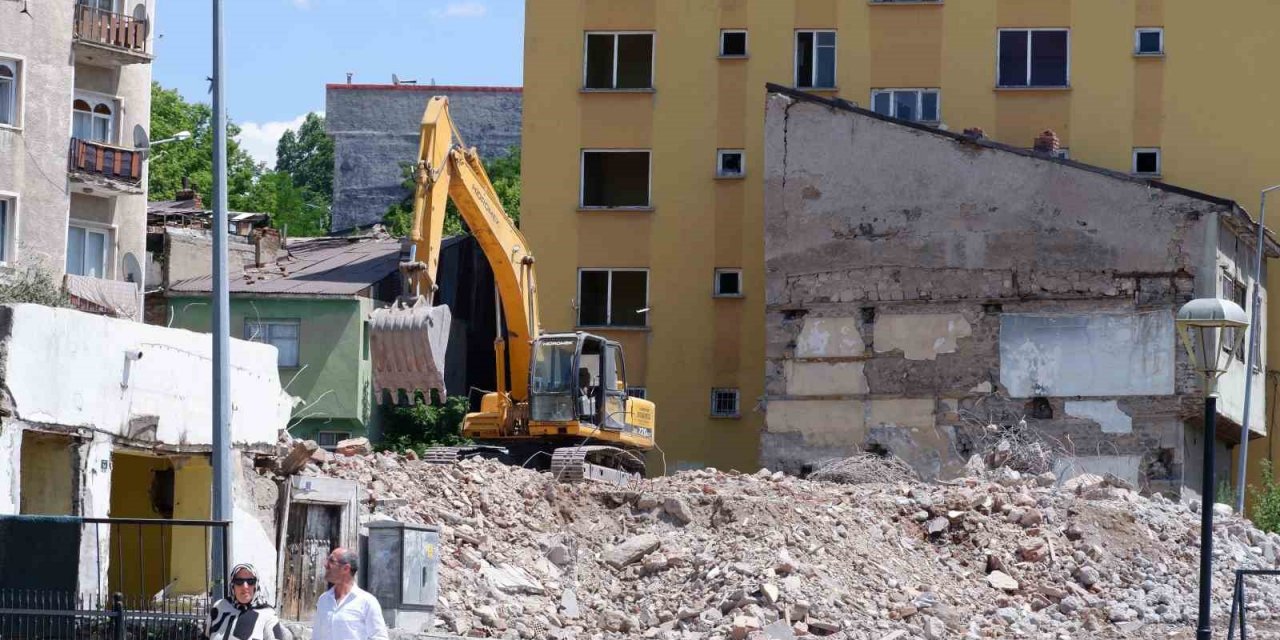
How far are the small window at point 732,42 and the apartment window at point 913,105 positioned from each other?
3.16 metres

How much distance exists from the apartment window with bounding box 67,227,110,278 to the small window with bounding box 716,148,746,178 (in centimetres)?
1343

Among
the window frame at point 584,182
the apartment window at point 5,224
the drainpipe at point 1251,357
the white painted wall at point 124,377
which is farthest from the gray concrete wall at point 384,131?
the white painted wall at point 124,377

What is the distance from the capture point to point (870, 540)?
97.9 feet

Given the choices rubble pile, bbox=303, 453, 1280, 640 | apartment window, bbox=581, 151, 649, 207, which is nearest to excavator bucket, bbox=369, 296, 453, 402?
rubble pile, bbox=303, 453, 1280, 640

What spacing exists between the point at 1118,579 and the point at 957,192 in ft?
41.7

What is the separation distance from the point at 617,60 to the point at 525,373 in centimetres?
1405

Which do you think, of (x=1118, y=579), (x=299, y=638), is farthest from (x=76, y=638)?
(x=1118, y=579)

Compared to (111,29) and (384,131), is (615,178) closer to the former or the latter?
(111,29)

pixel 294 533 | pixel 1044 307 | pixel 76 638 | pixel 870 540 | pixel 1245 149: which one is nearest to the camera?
pixel 76 638

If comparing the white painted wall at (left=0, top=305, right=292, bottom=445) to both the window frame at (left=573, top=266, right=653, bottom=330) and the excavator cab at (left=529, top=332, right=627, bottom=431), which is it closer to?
the excavator cab at (left=529, top=332, right=627, bottom=431)

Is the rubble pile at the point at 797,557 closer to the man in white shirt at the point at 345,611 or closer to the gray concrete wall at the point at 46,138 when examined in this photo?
the gray concrete wall at the point at 46,138

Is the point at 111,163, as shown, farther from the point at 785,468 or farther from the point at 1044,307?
the point at 1044,307

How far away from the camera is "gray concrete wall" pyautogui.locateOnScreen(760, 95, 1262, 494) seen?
129 ft

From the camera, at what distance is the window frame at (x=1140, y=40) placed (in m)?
45.4
